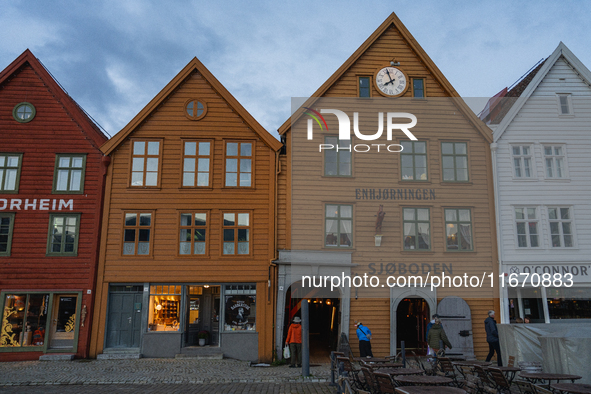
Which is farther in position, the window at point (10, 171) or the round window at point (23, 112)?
the round window at point (23, 112)

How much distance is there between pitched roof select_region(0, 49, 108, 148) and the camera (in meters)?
19.0

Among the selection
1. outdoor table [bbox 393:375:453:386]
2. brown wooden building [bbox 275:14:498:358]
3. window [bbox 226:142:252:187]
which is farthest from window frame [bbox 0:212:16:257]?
outdoor table [bbox 393:375:453:386]

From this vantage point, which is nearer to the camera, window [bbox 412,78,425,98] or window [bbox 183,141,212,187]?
window [bbox 183,141,212,187]

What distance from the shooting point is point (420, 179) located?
19484 millimetres

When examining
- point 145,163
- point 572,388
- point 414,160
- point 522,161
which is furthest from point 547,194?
point 145,163

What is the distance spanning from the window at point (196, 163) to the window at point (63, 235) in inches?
175

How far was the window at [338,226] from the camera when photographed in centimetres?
1877

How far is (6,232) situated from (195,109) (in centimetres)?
856

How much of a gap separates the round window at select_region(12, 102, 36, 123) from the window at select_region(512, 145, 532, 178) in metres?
19.5

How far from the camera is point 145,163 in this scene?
19.0 m

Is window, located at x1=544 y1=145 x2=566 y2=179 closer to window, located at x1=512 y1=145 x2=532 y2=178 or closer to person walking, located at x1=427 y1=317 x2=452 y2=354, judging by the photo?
window, located at x1=512 y1=145 x2=532 y2=178

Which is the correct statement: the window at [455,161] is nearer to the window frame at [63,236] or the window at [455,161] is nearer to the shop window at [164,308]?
the shop window at [164,308]

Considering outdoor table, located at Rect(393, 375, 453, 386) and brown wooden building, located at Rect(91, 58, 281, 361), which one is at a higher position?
brown wooden building, located at Rect(91, 58, 281, 361)

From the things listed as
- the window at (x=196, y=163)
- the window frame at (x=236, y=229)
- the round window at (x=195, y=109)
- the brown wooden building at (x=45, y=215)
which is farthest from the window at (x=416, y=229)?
the brown wooden building at (x=45, y=215)
